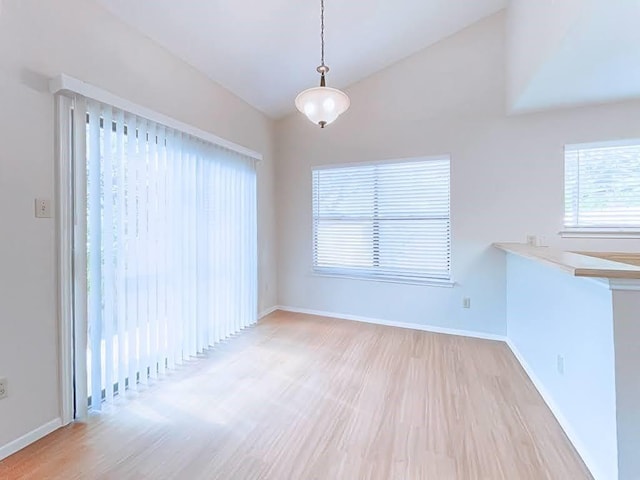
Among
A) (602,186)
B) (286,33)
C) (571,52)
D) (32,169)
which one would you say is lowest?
(32,169)

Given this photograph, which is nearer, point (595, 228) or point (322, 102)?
point (322, 102)

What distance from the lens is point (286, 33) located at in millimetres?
2977

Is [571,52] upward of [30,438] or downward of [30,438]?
upward

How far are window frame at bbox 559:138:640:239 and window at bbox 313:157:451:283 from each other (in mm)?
1135

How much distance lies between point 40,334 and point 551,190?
4519 millimetres

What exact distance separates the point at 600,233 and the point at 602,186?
1.58ft

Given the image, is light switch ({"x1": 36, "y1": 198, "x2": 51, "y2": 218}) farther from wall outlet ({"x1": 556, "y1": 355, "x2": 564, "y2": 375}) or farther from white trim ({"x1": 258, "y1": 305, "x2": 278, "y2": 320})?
wall outlet ({"x1": 556, "y1": 355, "x2": 564, "y2": 375})

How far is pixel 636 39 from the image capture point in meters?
2.01

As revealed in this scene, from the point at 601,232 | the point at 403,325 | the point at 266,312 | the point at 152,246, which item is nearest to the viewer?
the point at 152,246

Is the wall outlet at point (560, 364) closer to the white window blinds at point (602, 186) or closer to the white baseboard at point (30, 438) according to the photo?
the white window blinds at point (602, 186)

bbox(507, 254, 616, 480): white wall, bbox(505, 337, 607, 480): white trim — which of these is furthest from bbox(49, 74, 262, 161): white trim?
bbox(505, 337, 607, 480): white trim

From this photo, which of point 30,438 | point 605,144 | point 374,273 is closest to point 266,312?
point 374,273

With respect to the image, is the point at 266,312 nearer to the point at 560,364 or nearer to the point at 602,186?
the point at 560,364

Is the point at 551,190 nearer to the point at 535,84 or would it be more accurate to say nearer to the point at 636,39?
the point at 535,84
